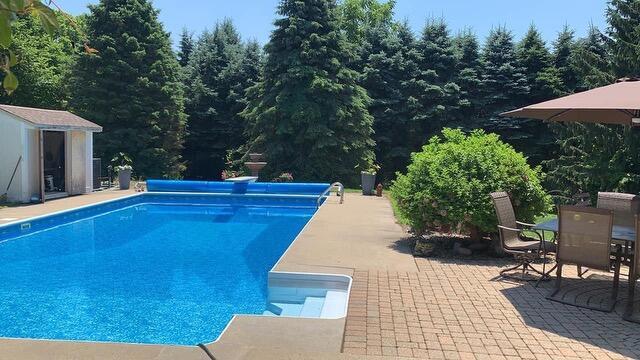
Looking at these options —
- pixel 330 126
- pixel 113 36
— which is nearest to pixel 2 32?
pixel 330 126

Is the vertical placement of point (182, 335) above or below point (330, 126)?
below

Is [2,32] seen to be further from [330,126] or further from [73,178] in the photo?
[330,126]

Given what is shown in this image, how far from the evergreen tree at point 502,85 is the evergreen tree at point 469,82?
1.03ft

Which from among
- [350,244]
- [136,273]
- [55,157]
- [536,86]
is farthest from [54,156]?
[536,86]

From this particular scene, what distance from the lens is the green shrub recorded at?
772 cm

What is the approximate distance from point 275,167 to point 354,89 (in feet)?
16.0

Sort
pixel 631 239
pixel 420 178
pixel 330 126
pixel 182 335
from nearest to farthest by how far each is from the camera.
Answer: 1. pixel 631 239
2. pixel 182 335
3. pixel 420 178
4. pixel 330 126

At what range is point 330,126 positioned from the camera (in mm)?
22234

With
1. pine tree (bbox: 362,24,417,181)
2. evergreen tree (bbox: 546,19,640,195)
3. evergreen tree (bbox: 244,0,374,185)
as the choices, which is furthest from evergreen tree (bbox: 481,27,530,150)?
evergreen tree (bbox: 244,0,374,185)

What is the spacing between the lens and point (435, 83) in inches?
941

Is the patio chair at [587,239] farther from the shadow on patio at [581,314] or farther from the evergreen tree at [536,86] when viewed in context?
the evergreen tree at [536,86]

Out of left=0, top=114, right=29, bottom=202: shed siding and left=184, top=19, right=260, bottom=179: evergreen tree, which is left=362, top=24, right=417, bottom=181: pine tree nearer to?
left=184, top=19, right=260, bottom=179: evergreen tree

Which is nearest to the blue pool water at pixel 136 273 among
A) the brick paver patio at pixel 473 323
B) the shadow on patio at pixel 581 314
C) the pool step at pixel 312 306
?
the pool step at pixel 312 306

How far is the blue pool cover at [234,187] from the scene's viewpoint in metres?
17.2
